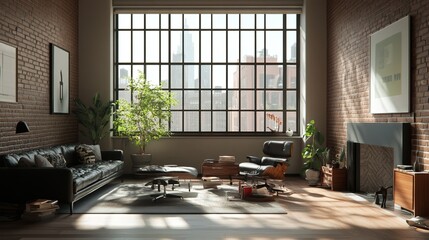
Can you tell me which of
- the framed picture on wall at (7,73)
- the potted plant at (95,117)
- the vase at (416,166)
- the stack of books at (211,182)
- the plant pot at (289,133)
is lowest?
the stack of books at (211,182)

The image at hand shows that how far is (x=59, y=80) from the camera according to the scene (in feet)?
30.7

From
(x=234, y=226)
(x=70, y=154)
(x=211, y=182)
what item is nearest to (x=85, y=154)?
(x=70, y=154)

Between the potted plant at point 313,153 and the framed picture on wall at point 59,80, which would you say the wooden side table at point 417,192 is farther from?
the framed picture on wall at point 59,80

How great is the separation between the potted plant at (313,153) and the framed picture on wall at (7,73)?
5.60 meters

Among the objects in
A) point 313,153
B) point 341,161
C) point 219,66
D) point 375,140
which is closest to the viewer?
point 375,140

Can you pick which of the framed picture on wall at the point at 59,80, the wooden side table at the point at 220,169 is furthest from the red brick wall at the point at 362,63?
the framed picture on wall at the point at 59,80

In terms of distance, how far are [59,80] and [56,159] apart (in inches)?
88.2

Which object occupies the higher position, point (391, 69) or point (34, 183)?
point (391, 69)

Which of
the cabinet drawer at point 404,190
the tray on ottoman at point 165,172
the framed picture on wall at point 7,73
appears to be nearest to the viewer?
the cabinet drawer at point 404,190

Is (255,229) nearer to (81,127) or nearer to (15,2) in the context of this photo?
(15,2)

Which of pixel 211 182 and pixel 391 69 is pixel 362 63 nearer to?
pixel 391 69

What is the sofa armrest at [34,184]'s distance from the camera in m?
6.29

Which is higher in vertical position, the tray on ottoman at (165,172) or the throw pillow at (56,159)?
the throw pillow at (56,159)

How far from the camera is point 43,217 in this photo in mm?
6035
